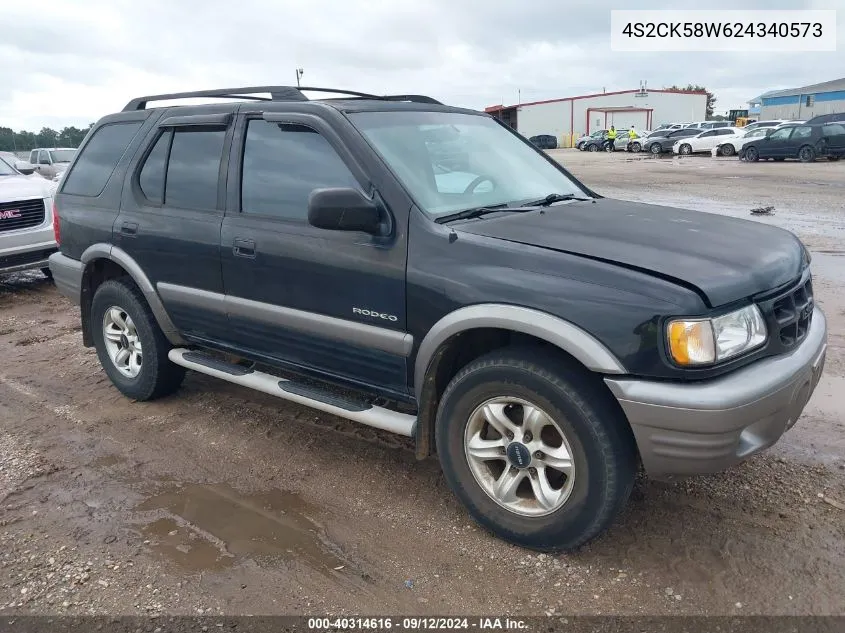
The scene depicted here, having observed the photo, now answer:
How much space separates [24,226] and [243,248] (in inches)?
237

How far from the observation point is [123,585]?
290 centimetres

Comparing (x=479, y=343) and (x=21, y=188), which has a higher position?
(x=21, y=188)

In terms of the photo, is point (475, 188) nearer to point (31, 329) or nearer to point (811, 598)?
point (811, 598)

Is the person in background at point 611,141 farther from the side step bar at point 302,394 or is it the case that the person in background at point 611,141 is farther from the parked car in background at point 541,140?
the side step bar at point 302,394

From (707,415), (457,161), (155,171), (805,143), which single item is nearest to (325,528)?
(707,415)

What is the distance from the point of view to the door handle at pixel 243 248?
148 inches

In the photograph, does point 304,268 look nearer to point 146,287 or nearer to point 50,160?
point 146,287

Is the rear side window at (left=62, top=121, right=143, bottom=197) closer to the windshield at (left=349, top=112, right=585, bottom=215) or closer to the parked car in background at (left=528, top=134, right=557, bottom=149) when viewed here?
the windshield at (left=349, top=112, right=585, bottom=215)

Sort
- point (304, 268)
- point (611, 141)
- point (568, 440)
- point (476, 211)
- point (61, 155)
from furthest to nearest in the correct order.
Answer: point (611, 141) → point (61, 155) → point (304, 268) → point (476, 211) → point (568, 440)

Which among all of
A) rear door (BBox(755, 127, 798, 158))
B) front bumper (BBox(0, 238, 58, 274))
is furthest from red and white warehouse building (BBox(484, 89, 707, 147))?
front bumper (BBox(0, 238, 58, 274))

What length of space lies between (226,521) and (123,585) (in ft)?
1.86

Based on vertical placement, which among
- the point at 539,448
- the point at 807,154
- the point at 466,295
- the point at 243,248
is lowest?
the point at 539,448

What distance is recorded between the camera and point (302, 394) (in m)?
3.72

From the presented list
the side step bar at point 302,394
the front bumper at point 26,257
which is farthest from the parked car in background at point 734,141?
the side step bar at point 302,394
